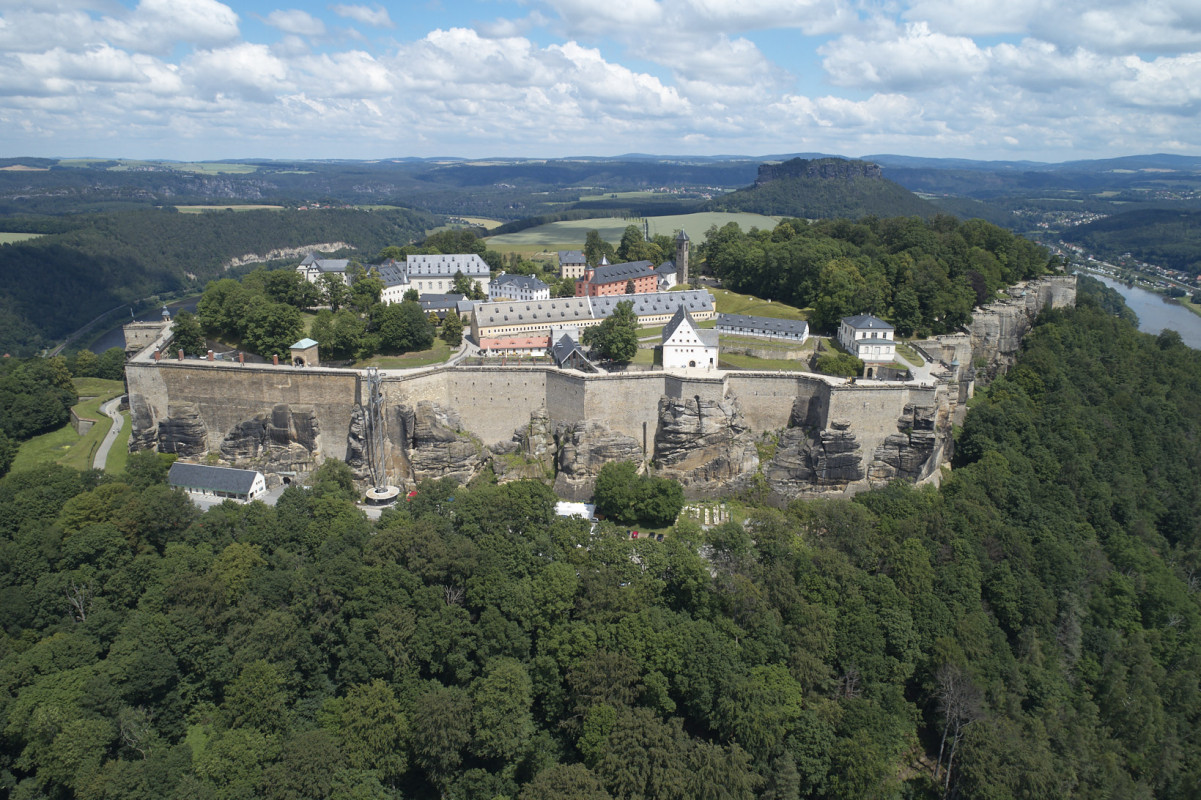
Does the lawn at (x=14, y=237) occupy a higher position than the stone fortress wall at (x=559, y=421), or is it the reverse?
the lawn at (x=14, y=237)

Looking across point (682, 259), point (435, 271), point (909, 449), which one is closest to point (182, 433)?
point (435, 271)

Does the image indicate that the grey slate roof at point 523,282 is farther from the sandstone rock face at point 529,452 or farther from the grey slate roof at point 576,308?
the sandstone rock face at point 529,452

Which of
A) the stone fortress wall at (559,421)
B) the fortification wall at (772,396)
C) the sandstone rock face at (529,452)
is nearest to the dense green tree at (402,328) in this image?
the stone fortress wall at (559,421)

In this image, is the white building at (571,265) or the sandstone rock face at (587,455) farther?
the white building at (571,265)

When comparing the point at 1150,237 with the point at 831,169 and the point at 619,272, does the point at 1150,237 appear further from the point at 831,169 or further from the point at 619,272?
the point at 619,272

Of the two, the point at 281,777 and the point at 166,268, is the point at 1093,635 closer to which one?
the point at 281,777

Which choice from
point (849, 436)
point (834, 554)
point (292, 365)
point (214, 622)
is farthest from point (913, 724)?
point (292, 365)

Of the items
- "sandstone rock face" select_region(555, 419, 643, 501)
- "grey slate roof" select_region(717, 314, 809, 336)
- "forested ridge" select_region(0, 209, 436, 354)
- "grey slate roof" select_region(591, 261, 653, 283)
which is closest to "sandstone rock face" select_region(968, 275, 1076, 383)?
"grey slate roof" select_region(717, 314, 809, 336)
